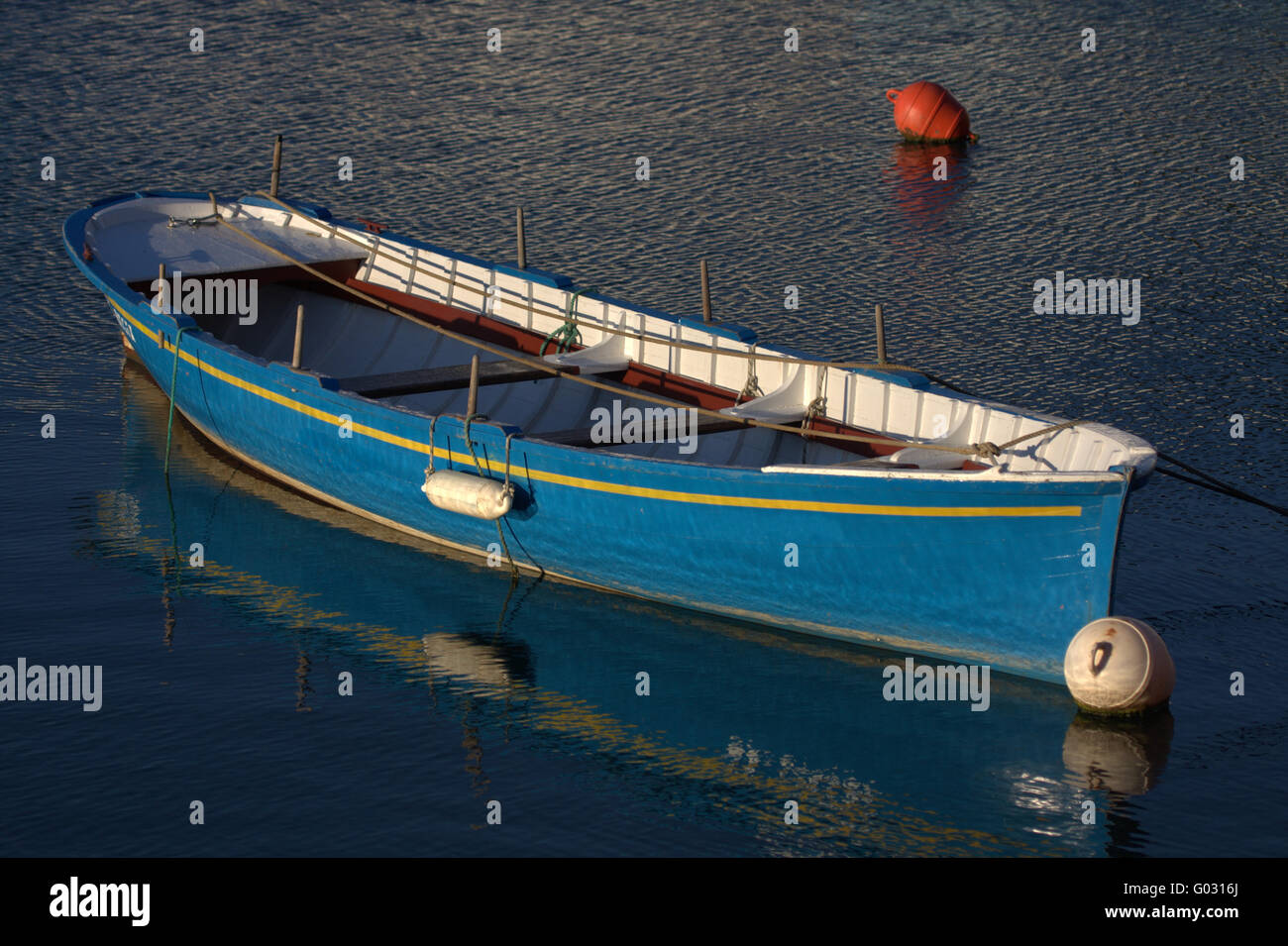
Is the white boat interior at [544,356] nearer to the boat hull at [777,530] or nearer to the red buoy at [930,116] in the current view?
the boat hull at [777,530]

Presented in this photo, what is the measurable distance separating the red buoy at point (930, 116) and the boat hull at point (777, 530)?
56.1ft

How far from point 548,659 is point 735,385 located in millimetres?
4399

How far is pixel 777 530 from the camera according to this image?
645 inches

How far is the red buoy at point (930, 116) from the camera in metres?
33.1

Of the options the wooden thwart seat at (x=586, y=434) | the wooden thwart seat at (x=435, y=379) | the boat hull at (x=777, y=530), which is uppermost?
the wooden thwart seat at (x=435, y=379)

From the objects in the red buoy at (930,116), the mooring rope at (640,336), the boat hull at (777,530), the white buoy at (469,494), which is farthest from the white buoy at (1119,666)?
the red buoy at (930,116)

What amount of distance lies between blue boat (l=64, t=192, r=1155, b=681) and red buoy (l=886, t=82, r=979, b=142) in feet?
43.8

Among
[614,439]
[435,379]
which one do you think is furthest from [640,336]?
[435,379]

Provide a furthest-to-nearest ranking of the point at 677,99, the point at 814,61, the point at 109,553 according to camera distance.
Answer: the point at 814,61 < the point at 677,99 < the point at 109,553

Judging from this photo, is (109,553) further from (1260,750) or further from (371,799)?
(1260,750)

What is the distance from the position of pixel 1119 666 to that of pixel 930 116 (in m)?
20.0

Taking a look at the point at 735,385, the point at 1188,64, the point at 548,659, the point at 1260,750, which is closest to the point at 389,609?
the point at 548,659

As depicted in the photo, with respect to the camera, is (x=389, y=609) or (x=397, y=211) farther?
(x=397, y=211)

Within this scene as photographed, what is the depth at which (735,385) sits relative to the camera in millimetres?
19859
